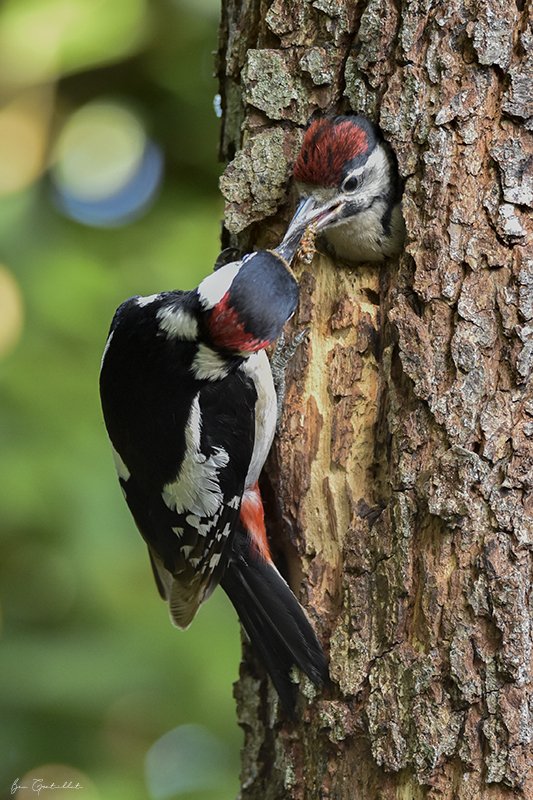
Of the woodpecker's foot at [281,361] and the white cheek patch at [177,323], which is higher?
the white cheek patch at [177,323]

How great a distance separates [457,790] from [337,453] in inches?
24.9

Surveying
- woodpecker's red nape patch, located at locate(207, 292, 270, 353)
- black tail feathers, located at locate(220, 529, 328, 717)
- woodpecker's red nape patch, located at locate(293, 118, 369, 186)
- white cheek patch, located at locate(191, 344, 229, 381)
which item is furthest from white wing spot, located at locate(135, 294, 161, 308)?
black tail feathers, located at locate(220, 529, 328, 717)

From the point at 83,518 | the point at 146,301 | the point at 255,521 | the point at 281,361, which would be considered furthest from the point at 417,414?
the point at 83,518

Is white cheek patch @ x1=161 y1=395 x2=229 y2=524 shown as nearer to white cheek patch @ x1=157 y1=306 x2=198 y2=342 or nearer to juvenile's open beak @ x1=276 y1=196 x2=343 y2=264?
white cheek patch @ x1=157 y1=306 x2=198 y2=342

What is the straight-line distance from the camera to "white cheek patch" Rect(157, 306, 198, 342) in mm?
1505

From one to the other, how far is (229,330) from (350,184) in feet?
1.38

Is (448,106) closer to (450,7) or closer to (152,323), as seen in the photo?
(450,7)

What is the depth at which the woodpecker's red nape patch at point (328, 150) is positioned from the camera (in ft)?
4.60

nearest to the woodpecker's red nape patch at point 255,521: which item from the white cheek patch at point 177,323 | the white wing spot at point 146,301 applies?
the white cheek patch at point 177,323

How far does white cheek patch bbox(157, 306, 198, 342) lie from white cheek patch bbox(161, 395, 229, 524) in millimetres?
155

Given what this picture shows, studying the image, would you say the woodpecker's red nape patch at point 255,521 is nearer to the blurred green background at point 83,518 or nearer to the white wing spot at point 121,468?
the white wing spot at point 121,468

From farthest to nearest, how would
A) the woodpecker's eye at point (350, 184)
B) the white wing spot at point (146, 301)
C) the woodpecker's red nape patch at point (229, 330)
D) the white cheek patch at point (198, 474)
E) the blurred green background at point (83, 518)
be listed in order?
1. the blurred green background at point (83, 518)
2. the white wing spot at point (146, 301)
3. the white cheek patch at point (198, 474)
4. the woodpecker's eye at point (350, 184)
5. the woodpecker's red nape patch at point (229, 330)

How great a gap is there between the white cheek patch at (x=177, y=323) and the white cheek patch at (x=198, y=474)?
0.15 meters

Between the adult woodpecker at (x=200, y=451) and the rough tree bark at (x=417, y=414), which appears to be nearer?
the rough tree bark at (x=417, y=414)
